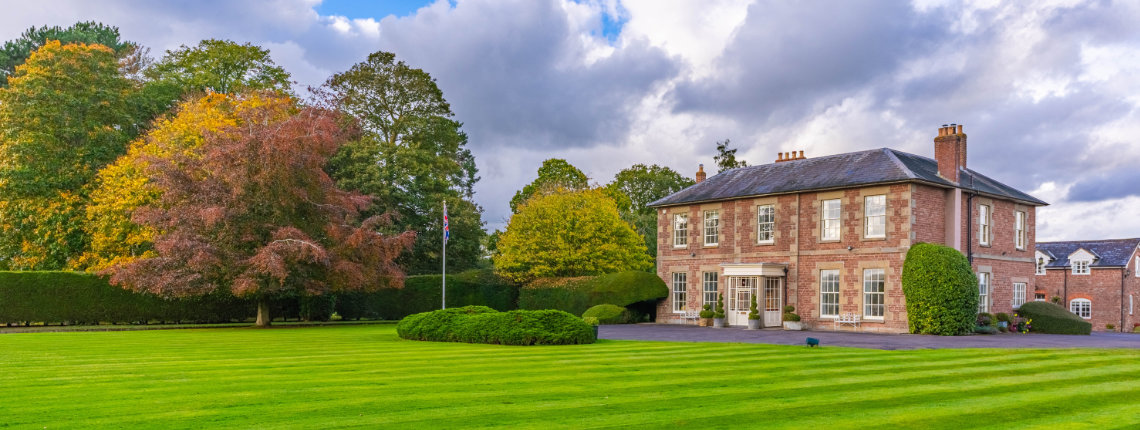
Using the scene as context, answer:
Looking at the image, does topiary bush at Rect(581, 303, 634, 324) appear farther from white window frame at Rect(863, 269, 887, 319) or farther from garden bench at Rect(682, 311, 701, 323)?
white window frame at Rect(863, 269, 887, 319)

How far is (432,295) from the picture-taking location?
46.8 m

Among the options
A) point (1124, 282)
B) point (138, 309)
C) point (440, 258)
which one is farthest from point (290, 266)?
point (1124, 282)

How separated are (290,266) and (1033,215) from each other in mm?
30978

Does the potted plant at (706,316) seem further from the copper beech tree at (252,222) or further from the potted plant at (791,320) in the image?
the copper beech tree at (252,222)

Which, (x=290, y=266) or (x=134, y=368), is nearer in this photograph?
(x=134, y=368)

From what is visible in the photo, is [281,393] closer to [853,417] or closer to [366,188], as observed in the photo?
[853,417]

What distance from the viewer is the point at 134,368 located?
15.1 meters

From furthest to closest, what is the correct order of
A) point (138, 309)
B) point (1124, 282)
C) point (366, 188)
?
point (1124, 282) → point (366, 188) → point (138, 309)

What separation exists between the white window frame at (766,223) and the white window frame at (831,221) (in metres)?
2.28

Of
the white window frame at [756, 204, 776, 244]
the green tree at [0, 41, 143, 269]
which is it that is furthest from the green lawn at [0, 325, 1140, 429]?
the green tree at [0, 41, 143, 269]

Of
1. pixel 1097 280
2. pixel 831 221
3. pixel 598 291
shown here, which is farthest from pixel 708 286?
pixel 1097 280

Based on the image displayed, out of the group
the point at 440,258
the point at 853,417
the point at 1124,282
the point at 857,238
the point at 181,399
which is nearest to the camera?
the point at 853,417

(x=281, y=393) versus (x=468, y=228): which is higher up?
(x=468, y=228)

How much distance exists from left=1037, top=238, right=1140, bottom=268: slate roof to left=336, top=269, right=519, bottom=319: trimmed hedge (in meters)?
38.2
